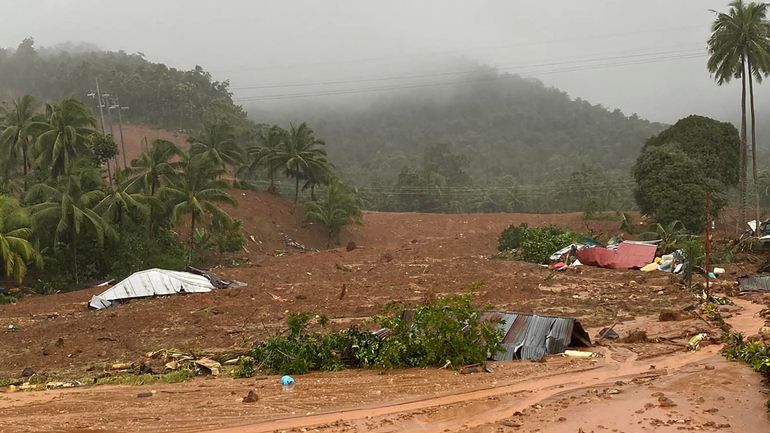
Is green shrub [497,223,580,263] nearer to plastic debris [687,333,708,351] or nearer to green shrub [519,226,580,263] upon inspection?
green shrub [519,226,580,263]

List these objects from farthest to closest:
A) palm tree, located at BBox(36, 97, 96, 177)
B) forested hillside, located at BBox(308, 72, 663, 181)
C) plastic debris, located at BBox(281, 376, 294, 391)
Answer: forested hillside, located at BBox(308, 72, 663, 181)
palm tree, located at BBox(36, 97, 96, 177)
plastic debris, located at BBox(281, 376, 294, 391)

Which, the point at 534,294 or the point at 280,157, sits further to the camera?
the point at 280,157

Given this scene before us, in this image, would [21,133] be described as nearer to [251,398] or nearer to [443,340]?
[251,398]

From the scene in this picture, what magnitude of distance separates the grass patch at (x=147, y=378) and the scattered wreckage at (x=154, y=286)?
348 inches

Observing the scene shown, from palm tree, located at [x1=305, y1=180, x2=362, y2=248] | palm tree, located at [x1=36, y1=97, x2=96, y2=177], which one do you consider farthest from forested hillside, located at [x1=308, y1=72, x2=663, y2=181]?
palm tree, located at [x1=36, y1=97, x2=96, y2=177]

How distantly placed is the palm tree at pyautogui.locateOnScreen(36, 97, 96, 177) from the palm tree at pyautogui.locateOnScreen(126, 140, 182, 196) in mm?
2897

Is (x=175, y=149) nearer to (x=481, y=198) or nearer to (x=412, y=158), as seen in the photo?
(x=481, y=198)

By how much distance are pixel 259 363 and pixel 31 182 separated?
84.1ft

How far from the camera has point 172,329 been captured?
15.6 m

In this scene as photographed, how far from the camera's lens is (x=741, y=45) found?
30.2m

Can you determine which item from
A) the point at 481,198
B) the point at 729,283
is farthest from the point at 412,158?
the point at 729,283

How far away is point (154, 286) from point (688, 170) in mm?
25529

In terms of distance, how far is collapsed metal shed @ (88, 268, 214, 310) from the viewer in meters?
19.8

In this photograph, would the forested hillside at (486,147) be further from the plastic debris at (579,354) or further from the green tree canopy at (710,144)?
the plastic debris at (579,354)
